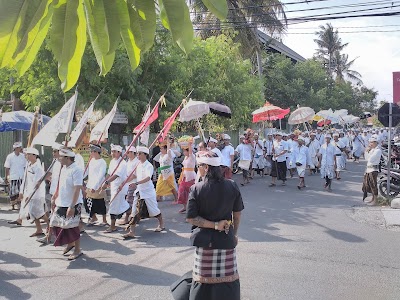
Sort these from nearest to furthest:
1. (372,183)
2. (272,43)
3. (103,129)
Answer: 1. (103,129)
2. (372,183)
3. (272,43)

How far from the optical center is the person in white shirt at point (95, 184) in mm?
8805

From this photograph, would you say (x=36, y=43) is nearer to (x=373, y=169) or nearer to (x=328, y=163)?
(x=373, y=169)

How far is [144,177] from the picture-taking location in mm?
8328

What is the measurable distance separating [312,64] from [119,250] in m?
36.7

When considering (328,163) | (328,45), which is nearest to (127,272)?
(328,163)

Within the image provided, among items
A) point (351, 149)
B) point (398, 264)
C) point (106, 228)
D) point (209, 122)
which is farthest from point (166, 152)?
point (351, 149)

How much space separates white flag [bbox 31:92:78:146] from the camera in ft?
24.3

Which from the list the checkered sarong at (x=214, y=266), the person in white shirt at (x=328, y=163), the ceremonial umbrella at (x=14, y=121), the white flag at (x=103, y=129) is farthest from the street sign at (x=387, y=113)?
the ceremonial umbrella at (x=14, y=121)

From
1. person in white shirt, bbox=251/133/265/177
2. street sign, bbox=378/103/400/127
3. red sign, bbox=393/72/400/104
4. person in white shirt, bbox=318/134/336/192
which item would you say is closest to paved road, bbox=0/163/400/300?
street sign, bbox=378/103/400/127

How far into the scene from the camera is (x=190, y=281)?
4.04 meters

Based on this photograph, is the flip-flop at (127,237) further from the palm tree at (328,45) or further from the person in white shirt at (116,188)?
the palm tree at (328,45)

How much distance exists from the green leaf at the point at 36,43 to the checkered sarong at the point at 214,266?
2573 millimetres

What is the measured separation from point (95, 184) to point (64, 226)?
2267 millimetres

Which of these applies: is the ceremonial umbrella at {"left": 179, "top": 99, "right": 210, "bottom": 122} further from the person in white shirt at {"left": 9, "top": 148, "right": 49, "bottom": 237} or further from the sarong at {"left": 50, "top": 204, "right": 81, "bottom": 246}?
the sarong at {"left": 50, "top": 204, "right": 81, "bottom": 246}
